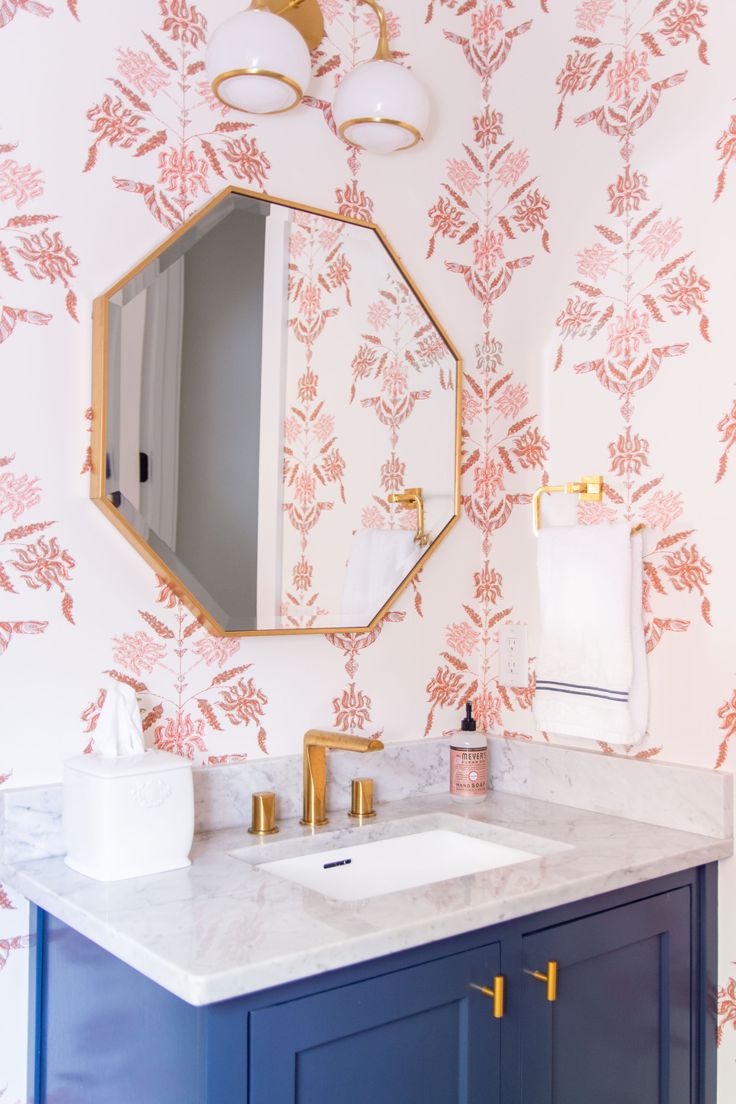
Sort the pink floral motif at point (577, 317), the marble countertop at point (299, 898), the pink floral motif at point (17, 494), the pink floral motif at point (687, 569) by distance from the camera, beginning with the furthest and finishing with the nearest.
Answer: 1. the pink floral motif at point (577, 317)
2. the pink floral motif at point (687, 569)
3. the pink floral motif at point (17, 494)
4. the marble countertop at point (299, 898)

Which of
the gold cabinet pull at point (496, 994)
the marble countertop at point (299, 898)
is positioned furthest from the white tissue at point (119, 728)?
the gold cabinet pull at point (496, 994)

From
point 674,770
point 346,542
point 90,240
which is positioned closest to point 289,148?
point 90,240

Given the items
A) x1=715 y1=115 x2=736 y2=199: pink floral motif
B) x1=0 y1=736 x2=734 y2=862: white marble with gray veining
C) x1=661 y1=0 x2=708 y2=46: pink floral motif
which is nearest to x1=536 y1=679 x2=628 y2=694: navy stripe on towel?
x1=0 y1=736 x2=734 y2=862: white marble with gray veining

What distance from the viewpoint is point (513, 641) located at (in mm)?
1967

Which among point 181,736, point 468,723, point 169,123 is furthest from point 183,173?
point 468,723

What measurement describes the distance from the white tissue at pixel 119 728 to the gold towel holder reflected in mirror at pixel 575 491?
0.83 m

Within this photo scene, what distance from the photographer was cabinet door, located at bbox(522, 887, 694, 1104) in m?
1.34

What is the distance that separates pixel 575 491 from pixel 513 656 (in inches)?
14.5

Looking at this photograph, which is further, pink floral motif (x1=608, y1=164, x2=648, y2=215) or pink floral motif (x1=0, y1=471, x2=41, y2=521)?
pink floral motif (x1=608, y1=164, x2=648, y2=215)

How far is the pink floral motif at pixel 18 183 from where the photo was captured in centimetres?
142

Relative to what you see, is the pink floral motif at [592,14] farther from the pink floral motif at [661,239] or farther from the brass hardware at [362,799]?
the brass hardware at [362,799]

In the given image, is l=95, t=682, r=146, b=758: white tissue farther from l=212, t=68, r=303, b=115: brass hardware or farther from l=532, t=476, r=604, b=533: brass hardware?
l=212, t=68, r=303, b=115: brass hardware

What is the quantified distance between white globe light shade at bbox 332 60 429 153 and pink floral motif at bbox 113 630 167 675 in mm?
970

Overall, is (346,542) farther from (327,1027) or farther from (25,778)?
(327,1027)
